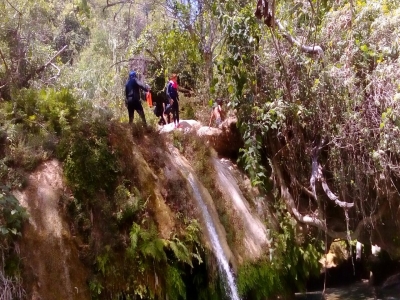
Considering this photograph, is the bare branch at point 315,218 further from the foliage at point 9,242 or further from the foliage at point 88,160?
the foliage at point 9,242

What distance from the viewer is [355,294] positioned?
12.4 meters

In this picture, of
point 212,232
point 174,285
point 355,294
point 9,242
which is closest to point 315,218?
point 212,232

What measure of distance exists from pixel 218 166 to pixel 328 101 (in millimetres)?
2833

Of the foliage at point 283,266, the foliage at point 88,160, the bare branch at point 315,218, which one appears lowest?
the foliage at point 283,266

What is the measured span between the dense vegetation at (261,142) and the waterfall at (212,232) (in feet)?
0.82

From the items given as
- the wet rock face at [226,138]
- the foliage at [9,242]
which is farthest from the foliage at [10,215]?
the wet rock face at [226,138]

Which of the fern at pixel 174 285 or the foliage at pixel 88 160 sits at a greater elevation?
the foliage at pixel 88 160

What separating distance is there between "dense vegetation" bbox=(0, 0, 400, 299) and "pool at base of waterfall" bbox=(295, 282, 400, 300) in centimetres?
169

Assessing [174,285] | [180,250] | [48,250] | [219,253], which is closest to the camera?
[48,250]

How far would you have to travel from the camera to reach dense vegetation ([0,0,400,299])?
7.40m

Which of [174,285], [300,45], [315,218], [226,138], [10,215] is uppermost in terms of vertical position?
[300,45]

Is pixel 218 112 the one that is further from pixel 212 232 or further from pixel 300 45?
pixel 212 232

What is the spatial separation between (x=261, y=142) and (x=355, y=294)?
5.32 metres

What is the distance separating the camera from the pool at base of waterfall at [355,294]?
38.6 feet
